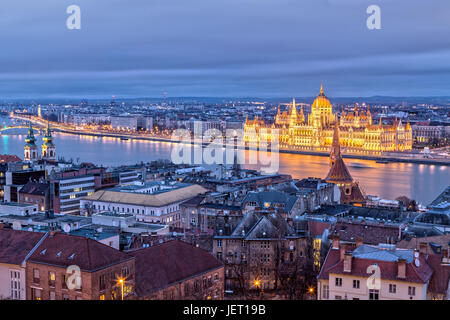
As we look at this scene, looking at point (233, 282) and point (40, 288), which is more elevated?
point (40, 288)

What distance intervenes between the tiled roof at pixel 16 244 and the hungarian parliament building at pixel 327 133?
41.1 meters

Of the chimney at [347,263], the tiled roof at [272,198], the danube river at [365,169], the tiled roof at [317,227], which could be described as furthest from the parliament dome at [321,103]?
the chimney at [347,263]

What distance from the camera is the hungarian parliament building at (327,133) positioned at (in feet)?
162

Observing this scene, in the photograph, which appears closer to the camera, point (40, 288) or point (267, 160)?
point (40, 288)

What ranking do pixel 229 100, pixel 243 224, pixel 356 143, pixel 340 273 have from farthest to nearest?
pixel 229 100
pixel 356 143
pixel 243 224
pixel 340 273

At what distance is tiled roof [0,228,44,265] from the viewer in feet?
23.1

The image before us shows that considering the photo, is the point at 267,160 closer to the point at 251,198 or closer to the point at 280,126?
the point at 280,126

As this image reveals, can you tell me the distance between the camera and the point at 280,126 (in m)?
59.0

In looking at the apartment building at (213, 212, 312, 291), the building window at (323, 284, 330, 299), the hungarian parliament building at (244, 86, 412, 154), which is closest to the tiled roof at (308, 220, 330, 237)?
the apartment building at (213, 212, 312, 291)

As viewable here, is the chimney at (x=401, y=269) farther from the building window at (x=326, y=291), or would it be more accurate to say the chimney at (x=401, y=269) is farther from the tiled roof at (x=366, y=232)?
the tiled roof at (x=366, y=232)

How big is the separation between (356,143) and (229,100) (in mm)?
130050

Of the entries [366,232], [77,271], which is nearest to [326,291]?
[77,271]

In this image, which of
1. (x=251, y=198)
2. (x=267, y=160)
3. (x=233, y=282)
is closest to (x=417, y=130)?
(x=267, y=160)
